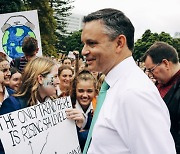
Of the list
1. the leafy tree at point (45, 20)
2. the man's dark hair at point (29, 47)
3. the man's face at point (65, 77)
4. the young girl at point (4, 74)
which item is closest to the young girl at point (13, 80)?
the young girl at point (4, 74)

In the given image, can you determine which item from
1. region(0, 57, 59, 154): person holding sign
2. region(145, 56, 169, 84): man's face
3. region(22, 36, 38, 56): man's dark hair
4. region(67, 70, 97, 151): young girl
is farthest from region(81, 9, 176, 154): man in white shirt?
region(22, 36, 38, 56): man's dark hair

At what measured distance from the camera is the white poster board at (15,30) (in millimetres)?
6828

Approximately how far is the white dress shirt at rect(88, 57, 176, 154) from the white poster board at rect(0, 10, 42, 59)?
5049mm

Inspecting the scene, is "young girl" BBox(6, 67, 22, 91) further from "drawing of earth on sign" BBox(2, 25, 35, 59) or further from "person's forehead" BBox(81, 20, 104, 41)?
"person's forehead" BBox(81, 20, 104, 41)

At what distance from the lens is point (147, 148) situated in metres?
1.80

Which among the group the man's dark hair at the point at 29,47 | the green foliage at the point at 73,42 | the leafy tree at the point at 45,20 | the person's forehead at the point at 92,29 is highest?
the person's forehead at the point at 92,29

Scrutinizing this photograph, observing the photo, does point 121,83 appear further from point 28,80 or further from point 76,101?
point 76,101

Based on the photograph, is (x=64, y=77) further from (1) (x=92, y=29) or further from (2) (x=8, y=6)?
(2) (x=8, y=6)

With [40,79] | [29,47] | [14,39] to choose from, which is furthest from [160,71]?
[14,39]

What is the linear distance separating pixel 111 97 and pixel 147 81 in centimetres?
19

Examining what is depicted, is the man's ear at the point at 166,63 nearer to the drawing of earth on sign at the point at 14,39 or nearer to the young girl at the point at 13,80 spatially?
the young girl at the point at 13,80

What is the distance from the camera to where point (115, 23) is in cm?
204

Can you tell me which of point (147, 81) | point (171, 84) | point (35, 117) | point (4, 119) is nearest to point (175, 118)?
point (171, 84)

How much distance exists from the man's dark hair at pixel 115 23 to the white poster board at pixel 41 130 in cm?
120
